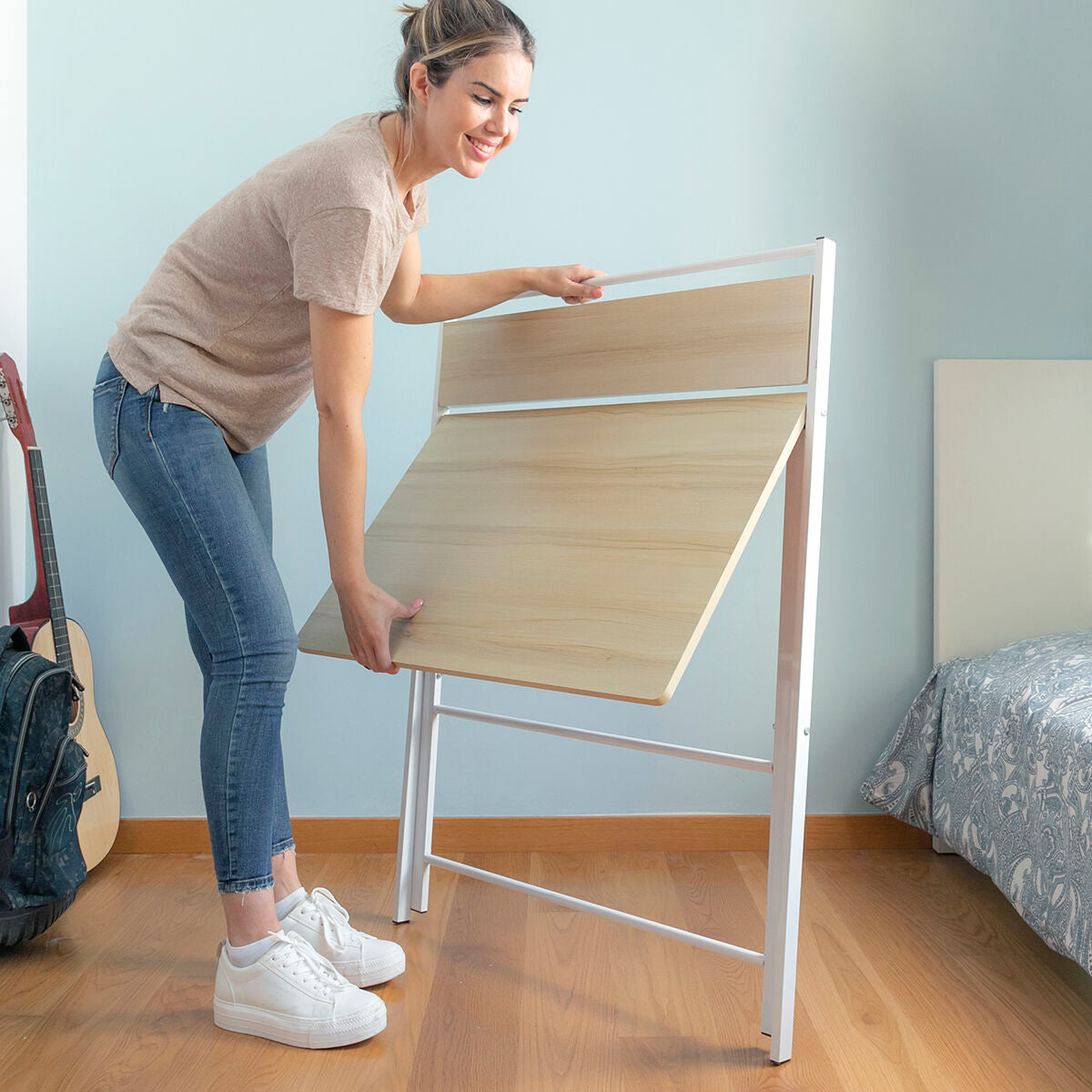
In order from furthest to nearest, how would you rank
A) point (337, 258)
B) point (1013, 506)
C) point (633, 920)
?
point (1013, 506) < point (633, 920) < point (337, 258)

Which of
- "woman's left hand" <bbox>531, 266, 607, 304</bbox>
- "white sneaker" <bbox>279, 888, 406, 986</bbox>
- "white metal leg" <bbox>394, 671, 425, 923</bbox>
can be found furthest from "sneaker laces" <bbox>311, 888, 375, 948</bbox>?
"woman's left hand" <bbox>531, 266, 607, 304</bbox>

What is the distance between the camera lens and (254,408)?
134cm

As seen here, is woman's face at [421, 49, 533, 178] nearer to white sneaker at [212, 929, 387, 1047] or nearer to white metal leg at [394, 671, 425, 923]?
white metal leg at [394, 671, 425, 923]

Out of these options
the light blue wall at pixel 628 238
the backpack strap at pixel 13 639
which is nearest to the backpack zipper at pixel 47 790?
the backpack strap at pixel 13 639

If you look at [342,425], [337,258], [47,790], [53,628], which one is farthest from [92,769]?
[337,258]

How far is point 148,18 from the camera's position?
6.45 feet

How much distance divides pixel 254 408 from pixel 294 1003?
0.76 metres

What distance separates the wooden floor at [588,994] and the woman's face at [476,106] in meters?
1.12

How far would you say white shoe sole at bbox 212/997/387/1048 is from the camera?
1.26 meters

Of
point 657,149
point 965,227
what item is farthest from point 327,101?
point 965,227

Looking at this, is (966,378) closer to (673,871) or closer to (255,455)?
(673,871)

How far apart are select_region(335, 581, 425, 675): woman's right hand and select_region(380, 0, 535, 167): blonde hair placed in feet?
1.85

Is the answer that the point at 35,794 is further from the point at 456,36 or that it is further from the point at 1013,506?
the point at 1013,506

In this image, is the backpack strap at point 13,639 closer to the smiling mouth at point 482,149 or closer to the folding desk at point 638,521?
the folding desk at point 638,521
